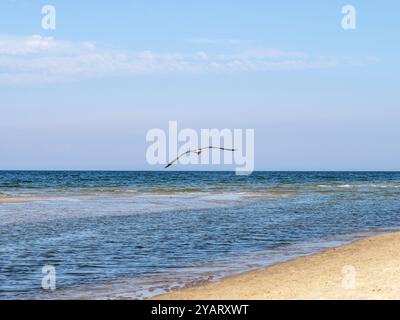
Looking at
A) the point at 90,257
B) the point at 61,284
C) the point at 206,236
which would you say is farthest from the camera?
the point at 206,236

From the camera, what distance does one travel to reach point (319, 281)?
12.6 meters

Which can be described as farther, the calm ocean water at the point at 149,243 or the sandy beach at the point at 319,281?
the calm ocean water at the point at 149,243

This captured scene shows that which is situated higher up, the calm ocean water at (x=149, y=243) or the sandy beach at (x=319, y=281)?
the sandy beach at (x=319, y=281)

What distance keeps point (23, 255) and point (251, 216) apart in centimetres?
1449

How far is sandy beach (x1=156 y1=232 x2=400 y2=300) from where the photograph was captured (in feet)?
Answer: 36.7

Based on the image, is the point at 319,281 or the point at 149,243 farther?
the point at 149,243

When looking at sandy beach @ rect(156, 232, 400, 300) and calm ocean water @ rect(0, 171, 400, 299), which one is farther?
calm ocean water @ rect(0, 171, 400, 299)

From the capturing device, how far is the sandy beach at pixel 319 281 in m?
11.2

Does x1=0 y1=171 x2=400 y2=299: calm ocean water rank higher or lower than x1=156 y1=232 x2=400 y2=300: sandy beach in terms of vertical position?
lower

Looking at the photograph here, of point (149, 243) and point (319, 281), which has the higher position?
point (319, 281)

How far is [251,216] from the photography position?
29422 mm
